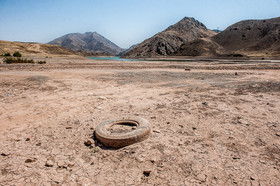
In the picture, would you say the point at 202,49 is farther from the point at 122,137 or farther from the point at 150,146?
the point at 122,137

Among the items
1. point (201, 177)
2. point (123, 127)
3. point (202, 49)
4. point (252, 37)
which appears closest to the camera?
point (201, 177)

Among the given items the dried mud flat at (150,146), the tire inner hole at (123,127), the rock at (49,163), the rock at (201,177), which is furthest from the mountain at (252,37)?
the rock at (49,163)

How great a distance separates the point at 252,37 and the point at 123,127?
→ 119 m

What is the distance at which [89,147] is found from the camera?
3.78 metres

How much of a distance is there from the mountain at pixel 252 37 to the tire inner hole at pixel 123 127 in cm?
9251

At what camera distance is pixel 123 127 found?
15.2 ft

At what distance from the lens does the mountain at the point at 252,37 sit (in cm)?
Answer: 8179

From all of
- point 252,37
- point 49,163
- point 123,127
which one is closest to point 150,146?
point 123,127

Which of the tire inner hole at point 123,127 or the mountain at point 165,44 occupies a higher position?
the mountain at point 165,44

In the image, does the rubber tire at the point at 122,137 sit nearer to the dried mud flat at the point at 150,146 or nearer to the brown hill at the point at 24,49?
the dried mud flat at the point at 150,146

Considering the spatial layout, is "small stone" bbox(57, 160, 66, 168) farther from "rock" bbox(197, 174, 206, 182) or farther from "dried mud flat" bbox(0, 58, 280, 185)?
"rock" bbox(197, 174, 206, 182)

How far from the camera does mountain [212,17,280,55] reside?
268ft

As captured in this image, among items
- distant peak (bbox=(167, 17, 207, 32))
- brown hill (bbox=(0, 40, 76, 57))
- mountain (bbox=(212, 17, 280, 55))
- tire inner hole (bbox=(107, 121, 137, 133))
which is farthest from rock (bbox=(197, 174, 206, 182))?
distant peak (bbox=(167, 17, 207, 32))

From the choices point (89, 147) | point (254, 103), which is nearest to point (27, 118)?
point (89, 147)
